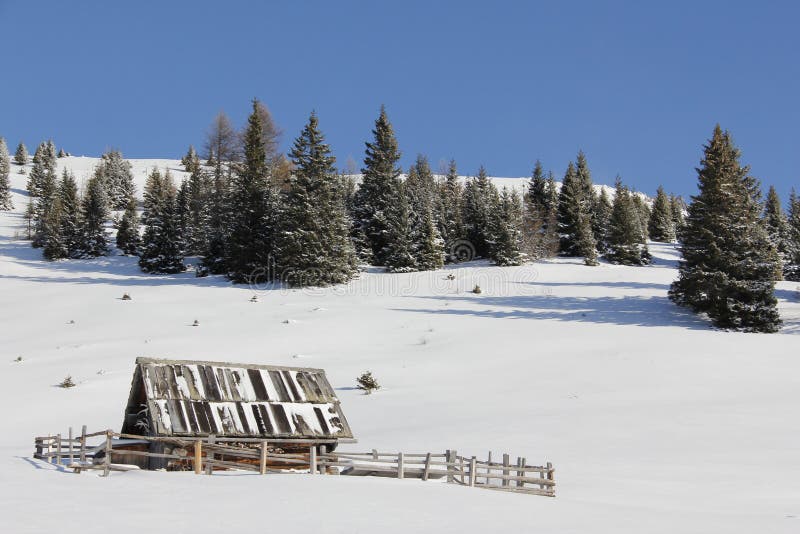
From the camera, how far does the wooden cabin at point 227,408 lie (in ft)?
61.8

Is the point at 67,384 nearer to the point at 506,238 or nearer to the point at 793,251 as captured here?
→ the point at 506,238

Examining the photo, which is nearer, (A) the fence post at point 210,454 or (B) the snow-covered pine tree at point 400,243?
(A) the fence post at point 210,454

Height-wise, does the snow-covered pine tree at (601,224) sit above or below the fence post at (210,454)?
above

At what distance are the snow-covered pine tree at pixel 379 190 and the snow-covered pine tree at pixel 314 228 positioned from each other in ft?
22.5

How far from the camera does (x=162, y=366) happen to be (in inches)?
792

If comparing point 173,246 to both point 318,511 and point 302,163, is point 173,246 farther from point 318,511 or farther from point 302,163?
point 318,511

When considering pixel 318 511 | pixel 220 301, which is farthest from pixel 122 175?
pixel 318 511

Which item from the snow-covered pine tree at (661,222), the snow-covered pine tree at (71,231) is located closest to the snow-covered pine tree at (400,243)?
the snow-covered pine tree at (71,231)

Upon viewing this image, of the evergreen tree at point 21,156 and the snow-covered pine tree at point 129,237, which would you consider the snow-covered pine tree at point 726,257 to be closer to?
the snow-covered pine tree at point 129,237

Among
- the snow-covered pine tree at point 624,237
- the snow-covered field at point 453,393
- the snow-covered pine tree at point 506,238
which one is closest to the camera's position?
the snow-covered field at point 453,393

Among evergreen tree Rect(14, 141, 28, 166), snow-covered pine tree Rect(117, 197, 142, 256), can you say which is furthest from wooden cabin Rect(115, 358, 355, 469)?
evergreen tree Rect(14, 141, 28, 166)

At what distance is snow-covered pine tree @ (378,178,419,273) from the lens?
60.8 meters

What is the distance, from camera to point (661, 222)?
3804 inches

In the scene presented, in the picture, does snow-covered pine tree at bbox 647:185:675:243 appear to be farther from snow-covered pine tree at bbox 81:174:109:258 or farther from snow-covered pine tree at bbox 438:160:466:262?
snow-covered pine tree at bbox 81:174:109:258
